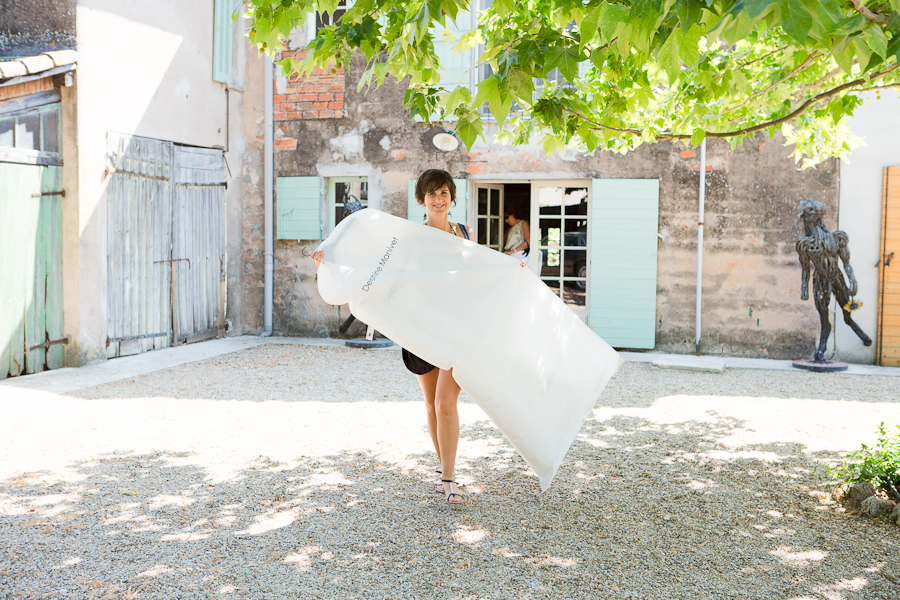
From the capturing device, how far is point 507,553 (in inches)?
110

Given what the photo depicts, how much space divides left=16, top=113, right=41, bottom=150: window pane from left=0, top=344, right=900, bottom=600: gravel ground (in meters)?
2.35

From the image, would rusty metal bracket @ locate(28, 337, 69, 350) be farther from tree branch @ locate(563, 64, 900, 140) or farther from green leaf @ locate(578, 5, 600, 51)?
green leaf @ locate(578, 5, 600, 51)

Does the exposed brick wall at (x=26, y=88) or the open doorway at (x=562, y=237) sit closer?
the exposed brick wall at (x=26, y=88)

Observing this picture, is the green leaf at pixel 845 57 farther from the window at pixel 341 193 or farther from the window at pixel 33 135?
the window at pixel 341 193

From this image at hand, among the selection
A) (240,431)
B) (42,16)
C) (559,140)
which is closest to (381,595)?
(559,140)

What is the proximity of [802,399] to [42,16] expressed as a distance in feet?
24.3

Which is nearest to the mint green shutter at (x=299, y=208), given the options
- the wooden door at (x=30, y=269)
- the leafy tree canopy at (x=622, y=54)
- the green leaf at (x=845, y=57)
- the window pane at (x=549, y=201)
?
the window pane at (x=549, y=201)

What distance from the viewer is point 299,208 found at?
30.4ft

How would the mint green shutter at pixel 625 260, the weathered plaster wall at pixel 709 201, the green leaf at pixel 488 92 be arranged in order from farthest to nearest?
1. the mint green shutter at pixel 625 260
2. the weathered plaster wall at pixel 709 201
3. the green leaf at pixel 488 92

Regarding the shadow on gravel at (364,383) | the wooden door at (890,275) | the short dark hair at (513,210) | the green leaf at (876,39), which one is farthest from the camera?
the short dark hair at (513,210)

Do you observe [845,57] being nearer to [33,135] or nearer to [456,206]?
[33,135]

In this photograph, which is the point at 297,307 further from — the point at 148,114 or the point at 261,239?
the point at 148,114

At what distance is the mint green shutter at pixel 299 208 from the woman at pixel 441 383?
601cm

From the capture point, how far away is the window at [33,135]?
6.10m
